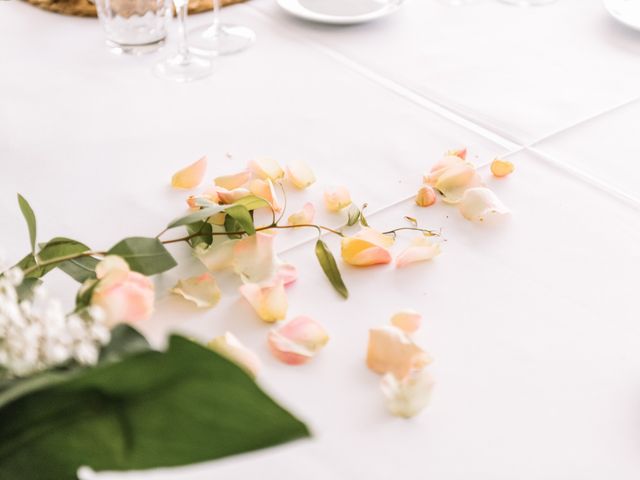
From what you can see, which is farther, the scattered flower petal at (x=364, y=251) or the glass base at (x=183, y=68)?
the glass base at (x=183, y=68)

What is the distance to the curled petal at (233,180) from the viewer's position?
0.94m

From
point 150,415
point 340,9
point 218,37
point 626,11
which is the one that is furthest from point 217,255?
point 626,11

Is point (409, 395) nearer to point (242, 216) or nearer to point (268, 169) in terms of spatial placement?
point (242, 216)

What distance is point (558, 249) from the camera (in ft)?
2.93

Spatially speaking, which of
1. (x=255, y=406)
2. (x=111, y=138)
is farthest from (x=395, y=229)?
(x=255, y=406)

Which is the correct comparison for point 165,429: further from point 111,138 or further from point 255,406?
point 111,138

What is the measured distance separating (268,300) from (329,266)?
0.29ft

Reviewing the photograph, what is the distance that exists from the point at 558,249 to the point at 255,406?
0.54 metres

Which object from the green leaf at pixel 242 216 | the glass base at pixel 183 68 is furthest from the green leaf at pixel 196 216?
the glass base at pixel 183 68

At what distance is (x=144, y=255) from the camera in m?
0.74

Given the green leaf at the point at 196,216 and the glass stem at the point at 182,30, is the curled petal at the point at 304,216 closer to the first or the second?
the green leaf at the point at 196,216

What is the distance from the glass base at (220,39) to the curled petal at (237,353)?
68cm

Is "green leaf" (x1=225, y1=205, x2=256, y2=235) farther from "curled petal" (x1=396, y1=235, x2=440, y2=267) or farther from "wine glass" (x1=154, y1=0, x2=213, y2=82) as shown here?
"wine glass" (x1=154, y1=0, x2=213, y2=82)

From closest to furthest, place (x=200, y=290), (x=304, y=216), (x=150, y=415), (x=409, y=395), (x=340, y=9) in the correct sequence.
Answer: (x=150, y=415)
(x=409, y=395)
(x=200, y=290)
(x=304, y=216)
(x=340, y=9)
